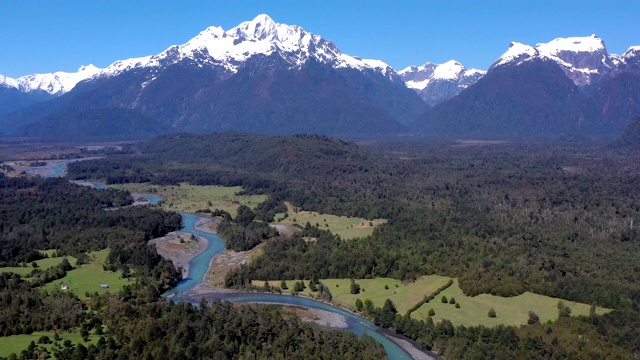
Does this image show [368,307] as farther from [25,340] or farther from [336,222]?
[336,222]

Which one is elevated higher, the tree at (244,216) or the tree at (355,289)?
the tree at (244,216)

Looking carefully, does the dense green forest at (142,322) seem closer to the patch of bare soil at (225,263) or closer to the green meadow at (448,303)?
the patch of bare soil at (225,263)

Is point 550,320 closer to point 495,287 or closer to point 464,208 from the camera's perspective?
point 495,287

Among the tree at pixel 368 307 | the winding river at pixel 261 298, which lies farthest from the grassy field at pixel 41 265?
the tree at pixel 368 307

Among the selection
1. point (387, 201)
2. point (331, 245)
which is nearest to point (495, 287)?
point (331, 245)

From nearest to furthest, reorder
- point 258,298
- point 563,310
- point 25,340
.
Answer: point 25,340, point 563,310, point 258,298

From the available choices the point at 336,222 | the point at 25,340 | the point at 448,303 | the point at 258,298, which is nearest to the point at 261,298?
the point at 258,298

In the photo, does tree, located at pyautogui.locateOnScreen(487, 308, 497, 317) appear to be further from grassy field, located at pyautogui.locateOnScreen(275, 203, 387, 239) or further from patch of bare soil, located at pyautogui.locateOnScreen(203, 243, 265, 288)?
grassy field, located at pyautogui.locateOnScreen(275, 203, 387, 239)

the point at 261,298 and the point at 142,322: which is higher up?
the point at 142,322
